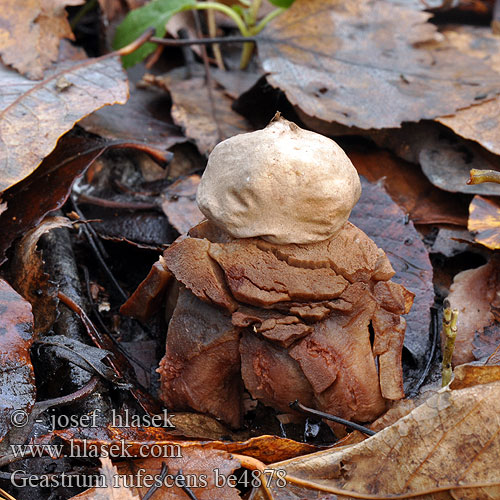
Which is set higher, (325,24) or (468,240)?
(325,24)

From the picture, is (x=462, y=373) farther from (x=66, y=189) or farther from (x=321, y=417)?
(x=66, y=189)

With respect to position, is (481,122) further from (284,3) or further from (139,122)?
(139,122)

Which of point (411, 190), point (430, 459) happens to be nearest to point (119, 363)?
point (430, 459)

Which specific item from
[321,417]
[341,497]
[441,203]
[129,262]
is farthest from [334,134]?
[341,497]

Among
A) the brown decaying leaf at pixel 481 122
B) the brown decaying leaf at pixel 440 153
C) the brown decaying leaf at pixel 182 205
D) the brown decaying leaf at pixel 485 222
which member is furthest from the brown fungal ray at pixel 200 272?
the brown decaying leaf at pixel 481 122

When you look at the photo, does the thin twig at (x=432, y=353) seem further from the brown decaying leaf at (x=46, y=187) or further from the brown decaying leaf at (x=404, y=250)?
the brown decaying leaf at (x=46, y=187)

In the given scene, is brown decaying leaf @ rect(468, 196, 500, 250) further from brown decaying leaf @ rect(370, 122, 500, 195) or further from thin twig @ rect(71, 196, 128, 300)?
thin twig @ rect(71, 196, 128, 300)
